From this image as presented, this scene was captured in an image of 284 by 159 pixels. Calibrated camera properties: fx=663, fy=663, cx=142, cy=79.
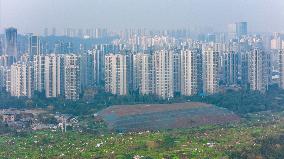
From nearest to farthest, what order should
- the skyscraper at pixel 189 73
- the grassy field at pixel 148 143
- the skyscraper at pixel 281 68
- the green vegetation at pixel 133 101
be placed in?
the grassy field at pixel 148 143 < the green vegetation at pixel 133 101 < the skyscraper at pixel 189 73 < the skyscraper at pixel 281 68

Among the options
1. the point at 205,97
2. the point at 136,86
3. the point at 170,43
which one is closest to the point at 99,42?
the point at 170,43

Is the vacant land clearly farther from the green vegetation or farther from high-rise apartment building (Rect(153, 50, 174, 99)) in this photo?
high-rise apartment building (Rect(153, 50, 174, 99))

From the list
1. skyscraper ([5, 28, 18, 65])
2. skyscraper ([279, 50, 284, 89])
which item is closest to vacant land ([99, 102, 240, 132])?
skyscraper ([279, 50, 284, 89])

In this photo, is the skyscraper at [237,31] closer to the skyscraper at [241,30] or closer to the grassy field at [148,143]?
the skyscraper at [241,30]

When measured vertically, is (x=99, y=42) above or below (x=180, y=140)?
above

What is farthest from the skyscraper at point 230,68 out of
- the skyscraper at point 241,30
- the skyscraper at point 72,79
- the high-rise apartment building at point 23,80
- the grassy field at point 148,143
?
the grassy field at point 148,143

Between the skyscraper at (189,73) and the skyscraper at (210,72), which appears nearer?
the skyscraper at (189,73)

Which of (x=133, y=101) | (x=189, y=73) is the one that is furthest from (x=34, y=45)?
(x=133, y=101)

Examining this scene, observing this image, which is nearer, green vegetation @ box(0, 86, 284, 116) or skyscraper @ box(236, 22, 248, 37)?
green vegetation @ box(0, 86, 284, 116)

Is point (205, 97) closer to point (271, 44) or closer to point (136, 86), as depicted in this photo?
point (136, 86)
